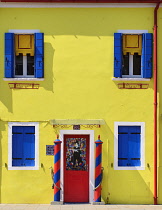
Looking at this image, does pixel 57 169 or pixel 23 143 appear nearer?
pixel 57 169

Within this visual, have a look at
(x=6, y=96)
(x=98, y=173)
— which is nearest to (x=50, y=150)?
(x=98, y=173)

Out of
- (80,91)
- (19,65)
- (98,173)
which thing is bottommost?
(98,173)

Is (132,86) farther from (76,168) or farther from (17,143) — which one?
(17,143)

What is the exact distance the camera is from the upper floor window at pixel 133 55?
11.7m

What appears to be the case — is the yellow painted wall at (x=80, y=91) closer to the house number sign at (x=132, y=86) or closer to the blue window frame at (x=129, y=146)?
the house number sign at (x=132, y=86)

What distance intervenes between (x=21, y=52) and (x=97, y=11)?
2.86 metres

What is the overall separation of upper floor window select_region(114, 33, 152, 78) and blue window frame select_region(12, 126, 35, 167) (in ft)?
11.3

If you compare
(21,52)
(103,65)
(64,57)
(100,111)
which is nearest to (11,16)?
(21,52)

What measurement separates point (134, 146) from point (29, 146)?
3483mm

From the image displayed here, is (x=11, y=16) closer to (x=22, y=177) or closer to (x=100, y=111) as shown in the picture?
(x=100, y=111)

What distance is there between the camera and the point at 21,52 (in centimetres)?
1189

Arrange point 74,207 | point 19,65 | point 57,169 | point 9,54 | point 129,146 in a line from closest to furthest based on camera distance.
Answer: point 74,207 → point 57,169 → point 9,54 → point 129,146 → point 19,65

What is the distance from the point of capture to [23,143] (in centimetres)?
1184

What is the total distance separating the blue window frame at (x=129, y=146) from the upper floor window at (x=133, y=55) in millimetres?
1819
